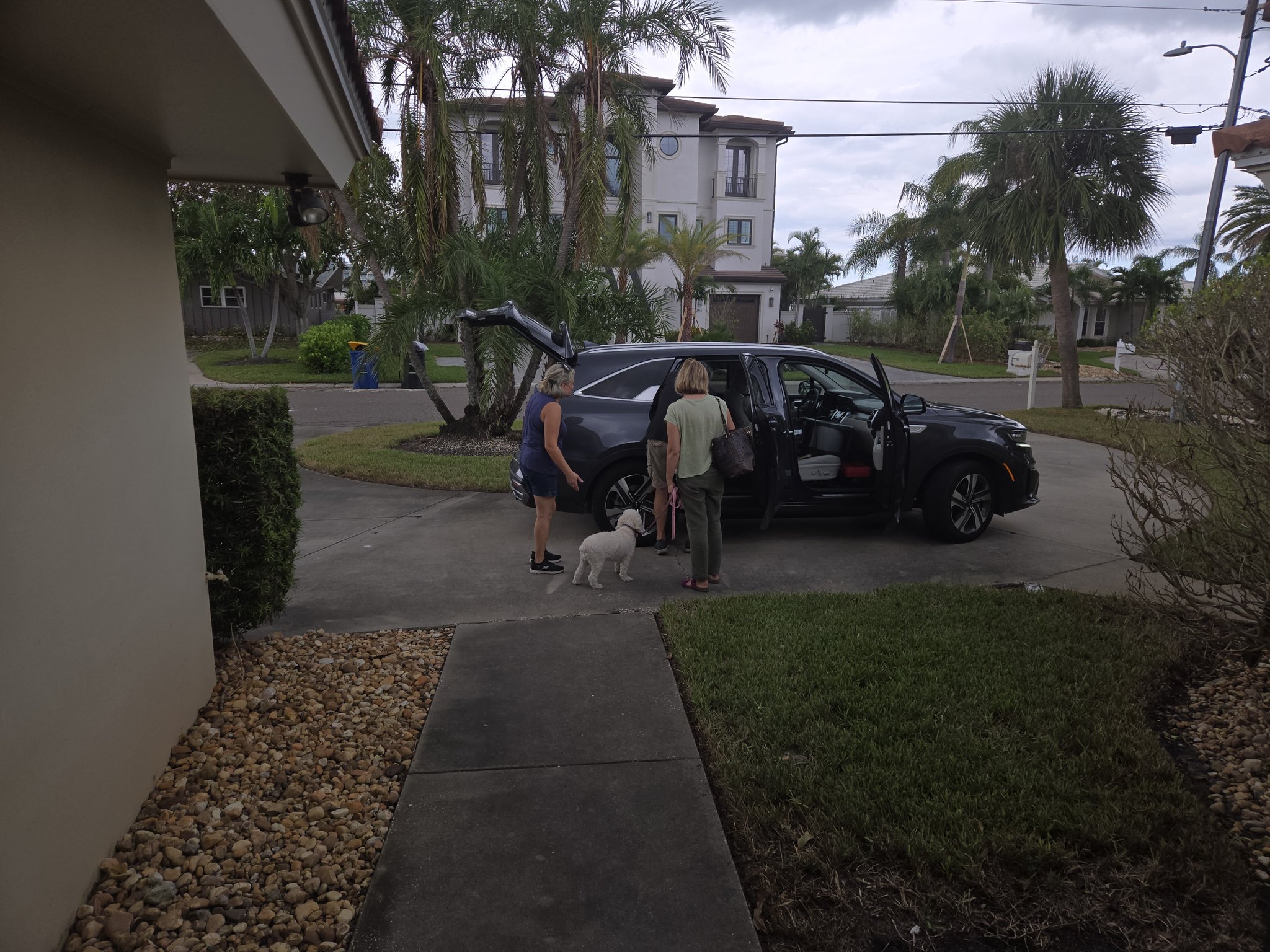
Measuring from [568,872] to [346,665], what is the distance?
224cm

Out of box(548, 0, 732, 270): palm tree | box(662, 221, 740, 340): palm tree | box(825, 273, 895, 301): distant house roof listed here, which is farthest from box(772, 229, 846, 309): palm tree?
box(548, 0, 732, 270): palm tree

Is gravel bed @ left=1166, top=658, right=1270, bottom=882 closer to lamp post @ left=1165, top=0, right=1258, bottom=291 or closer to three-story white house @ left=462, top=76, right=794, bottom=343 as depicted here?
lamp post @ left=1165, top=0, right=1258, bottom=291

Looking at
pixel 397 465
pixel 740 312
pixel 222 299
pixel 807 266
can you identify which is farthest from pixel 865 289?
pixel 397 465

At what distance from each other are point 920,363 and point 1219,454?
30.2 m

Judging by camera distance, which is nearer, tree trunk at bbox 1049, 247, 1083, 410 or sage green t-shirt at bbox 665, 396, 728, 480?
sage green t-shirt at bbox 665, 396, 728, 480

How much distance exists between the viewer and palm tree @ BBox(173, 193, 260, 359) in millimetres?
24594

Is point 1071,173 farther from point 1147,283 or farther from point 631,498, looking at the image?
point 1147,283

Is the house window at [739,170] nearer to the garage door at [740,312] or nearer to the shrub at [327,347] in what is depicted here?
the garage door at [740,312]

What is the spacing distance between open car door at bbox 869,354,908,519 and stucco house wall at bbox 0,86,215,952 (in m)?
5.09

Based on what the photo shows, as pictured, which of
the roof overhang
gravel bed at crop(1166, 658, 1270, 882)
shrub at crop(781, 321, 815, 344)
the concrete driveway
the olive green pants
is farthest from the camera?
shrub at crop(781, 321, 815, 344)

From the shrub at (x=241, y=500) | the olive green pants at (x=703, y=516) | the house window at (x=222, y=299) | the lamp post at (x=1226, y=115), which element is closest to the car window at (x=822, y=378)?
the olive green pants at (x=703, y=516)

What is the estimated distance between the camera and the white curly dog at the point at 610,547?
6094mm

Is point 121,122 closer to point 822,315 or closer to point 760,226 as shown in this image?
point 760,226

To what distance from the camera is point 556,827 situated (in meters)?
3.36
